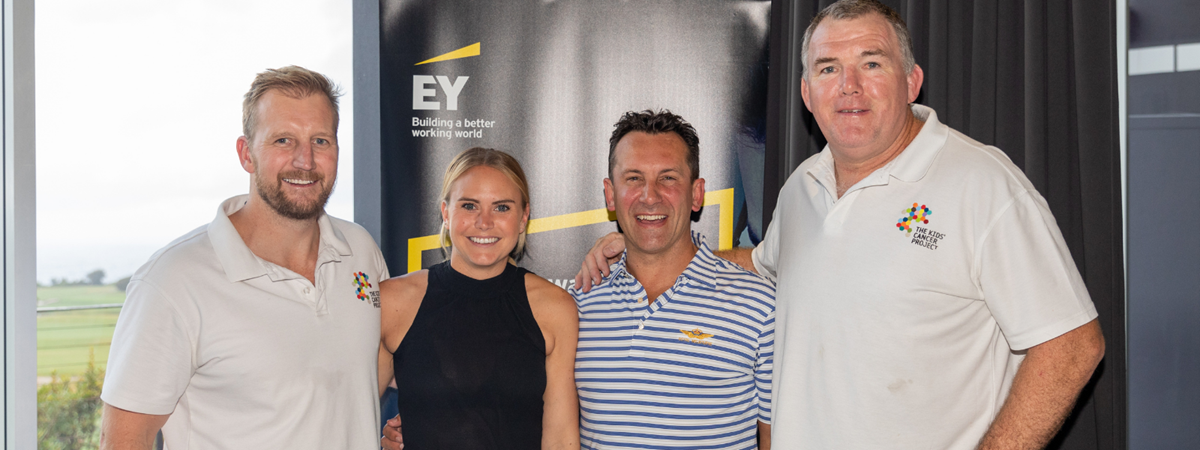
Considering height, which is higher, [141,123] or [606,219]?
[141,123]

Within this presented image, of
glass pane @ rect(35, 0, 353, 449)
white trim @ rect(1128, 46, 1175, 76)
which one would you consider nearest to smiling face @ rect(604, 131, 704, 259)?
glass pane @ rect(35, 0, 353, 449)

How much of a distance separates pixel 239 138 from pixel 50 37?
6.45 ft

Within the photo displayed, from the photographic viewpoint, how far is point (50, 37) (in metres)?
2.94

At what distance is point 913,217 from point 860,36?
0.46m

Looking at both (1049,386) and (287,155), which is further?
(287,155)

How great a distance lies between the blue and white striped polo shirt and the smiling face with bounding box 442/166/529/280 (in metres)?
0.35

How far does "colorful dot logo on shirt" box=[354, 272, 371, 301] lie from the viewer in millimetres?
1851

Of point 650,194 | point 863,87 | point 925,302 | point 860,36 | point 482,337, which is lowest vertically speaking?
point 482,337

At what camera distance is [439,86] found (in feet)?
8.91

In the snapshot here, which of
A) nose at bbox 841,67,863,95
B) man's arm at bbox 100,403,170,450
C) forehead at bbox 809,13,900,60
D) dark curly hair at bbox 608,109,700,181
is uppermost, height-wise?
forehead at bbox 809,13,900,60

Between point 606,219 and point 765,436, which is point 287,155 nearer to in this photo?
point 606,219

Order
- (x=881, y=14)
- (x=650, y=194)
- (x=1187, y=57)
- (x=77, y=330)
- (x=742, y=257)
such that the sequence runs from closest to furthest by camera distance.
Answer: (x=881, y=14) < (x=650, y=194) < (x=742, y=257) < (x=1187, y=57) < (x=77, y=330)

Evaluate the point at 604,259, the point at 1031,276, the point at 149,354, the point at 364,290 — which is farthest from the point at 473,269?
the point at 1031,276

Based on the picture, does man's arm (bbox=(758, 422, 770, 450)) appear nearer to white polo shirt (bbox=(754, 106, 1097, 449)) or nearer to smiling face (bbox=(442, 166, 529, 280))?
white polo shirt (bbox=(754, 106, 1097, 449))
